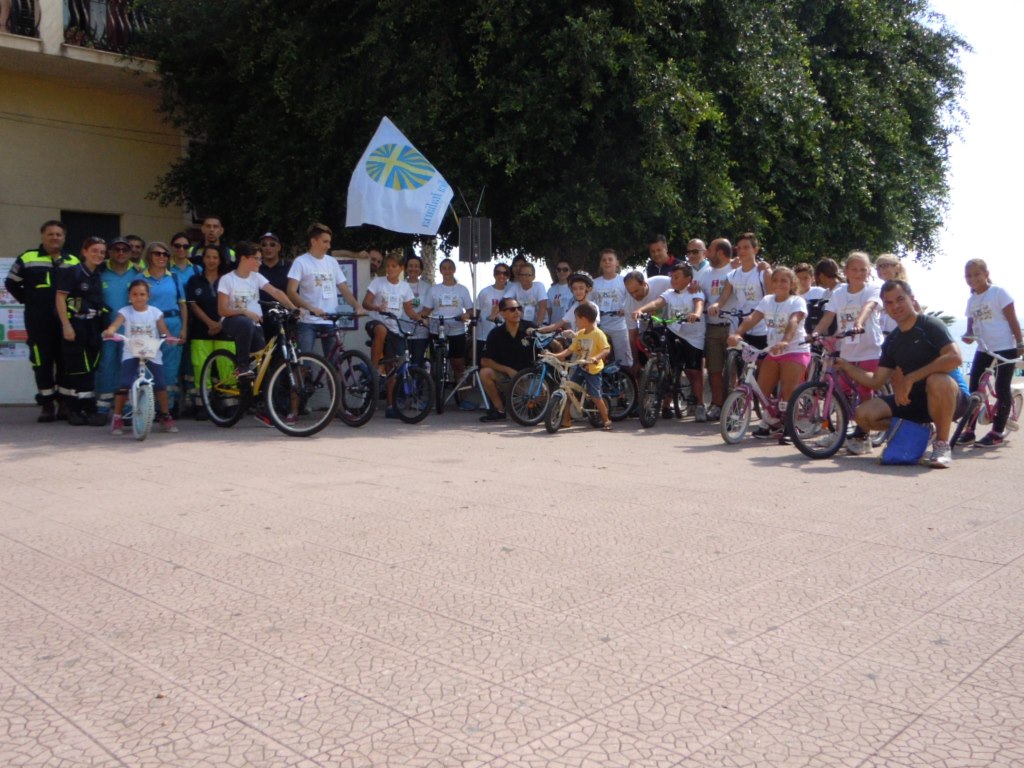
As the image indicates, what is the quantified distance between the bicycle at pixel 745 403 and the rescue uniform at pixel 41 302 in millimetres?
7171

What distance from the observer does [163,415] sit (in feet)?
32.7

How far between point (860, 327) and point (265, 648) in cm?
680

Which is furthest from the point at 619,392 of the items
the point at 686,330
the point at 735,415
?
the point at 735,415

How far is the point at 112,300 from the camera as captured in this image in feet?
35.7

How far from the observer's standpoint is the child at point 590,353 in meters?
10.6

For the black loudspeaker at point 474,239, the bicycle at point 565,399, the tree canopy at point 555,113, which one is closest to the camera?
the bicycle at point 565,399

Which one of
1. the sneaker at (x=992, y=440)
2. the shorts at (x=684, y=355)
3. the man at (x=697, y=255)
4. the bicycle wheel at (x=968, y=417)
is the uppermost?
the man at (x=697, y=255)

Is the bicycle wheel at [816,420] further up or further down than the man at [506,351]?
further down

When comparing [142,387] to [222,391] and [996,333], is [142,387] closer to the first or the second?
[222,391]

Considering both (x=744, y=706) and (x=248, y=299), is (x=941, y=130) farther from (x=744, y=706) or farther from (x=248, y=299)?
(x=744, y=706)

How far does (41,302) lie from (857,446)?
8693mm

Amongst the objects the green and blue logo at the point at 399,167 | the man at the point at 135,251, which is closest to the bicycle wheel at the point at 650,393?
the green and blue logo at the point at 399,167

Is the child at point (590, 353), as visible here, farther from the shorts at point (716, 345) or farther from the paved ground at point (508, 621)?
the paved ground at point (508, 621)

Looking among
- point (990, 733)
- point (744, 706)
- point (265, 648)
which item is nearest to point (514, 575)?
point (265, 648)
